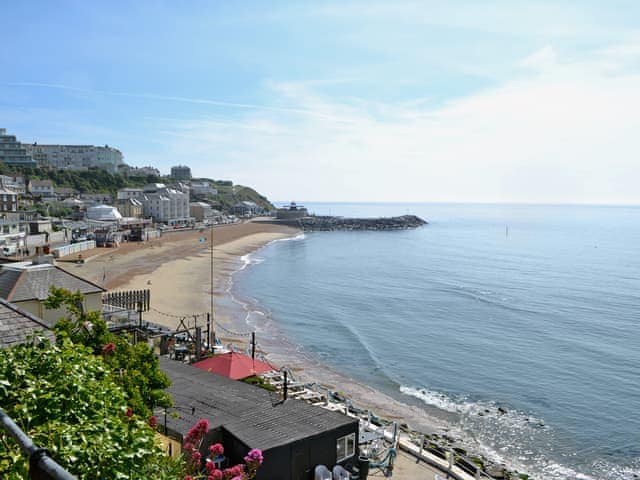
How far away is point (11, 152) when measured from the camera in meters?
134

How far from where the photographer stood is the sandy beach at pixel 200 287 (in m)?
27.3

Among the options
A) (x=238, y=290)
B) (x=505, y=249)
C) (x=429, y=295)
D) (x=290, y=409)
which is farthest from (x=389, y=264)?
(x=290, y=409)

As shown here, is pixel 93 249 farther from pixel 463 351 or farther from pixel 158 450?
pixel 158 450

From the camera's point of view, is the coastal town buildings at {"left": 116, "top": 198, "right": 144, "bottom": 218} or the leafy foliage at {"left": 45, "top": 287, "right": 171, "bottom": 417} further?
the coastal town buildings at {"left": 116, "top": 198, "right": 144, "bottom": 218}

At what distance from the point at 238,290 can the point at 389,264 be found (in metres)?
29.6

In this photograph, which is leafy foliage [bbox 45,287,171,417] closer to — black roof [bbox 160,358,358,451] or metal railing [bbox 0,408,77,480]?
black roof [bbox 160,358,358,451]

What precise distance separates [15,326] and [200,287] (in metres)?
47.3

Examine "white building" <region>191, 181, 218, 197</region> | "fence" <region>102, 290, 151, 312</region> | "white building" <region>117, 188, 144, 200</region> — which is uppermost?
"white building" <region>191, 181, 218, 197</region>

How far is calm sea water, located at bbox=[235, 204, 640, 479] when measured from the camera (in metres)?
24.6

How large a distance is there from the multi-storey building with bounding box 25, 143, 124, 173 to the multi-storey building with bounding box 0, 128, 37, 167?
20850 millimetres

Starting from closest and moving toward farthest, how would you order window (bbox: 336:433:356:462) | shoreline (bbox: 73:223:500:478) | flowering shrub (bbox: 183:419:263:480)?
→ flowering shrub (bbox: 183:419:263:480), window (bbox: 336:433:356:462), shoreline (bbox: 73:223:500:478)

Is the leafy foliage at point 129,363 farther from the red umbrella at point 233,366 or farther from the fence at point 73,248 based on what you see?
the fence at point 73,248

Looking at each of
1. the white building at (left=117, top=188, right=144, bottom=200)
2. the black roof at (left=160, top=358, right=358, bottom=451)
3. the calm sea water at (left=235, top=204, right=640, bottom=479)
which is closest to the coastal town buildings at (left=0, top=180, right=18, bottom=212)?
the calm sea water at (left=235, top=204, right=640, bottom=479)

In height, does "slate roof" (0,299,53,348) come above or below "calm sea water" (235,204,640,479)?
above
